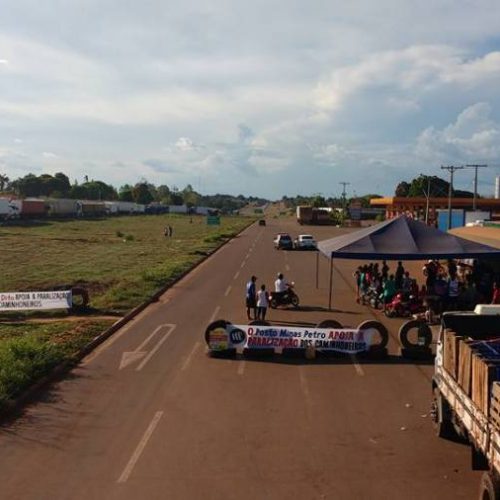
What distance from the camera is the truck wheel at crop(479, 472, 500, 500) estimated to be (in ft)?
24.0

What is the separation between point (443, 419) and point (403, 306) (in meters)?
13.0

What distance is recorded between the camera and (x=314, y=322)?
74.2ft

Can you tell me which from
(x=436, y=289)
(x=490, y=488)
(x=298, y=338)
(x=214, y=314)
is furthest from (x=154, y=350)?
(x=490, y=488)

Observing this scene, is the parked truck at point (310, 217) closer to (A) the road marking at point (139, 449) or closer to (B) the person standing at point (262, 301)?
(B) the person standing at point (262, 301)

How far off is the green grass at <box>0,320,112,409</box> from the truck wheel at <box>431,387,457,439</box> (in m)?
8.02

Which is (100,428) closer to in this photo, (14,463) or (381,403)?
(14,463)

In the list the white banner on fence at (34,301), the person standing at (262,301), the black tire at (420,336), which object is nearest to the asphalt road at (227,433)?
the black tire at (420,336)

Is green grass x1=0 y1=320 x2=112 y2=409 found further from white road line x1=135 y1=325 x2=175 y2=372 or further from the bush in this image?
white road line x1=135 y1=325 x2=175 y2=372

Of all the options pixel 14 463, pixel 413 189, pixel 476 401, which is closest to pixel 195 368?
pixel 14 463

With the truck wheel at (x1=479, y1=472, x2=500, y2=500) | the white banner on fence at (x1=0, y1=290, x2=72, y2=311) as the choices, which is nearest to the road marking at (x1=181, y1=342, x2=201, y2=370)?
the white banner on fence at (x1=0, y1=290, x2=72, y2=311)

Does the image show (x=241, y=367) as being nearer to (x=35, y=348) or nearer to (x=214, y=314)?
(x=35, y=348)

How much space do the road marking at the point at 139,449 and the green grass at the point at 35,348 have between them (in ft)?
9.91

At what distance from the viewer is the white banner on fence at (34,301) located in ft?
77.2

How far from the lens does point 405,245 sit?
2381 cm
